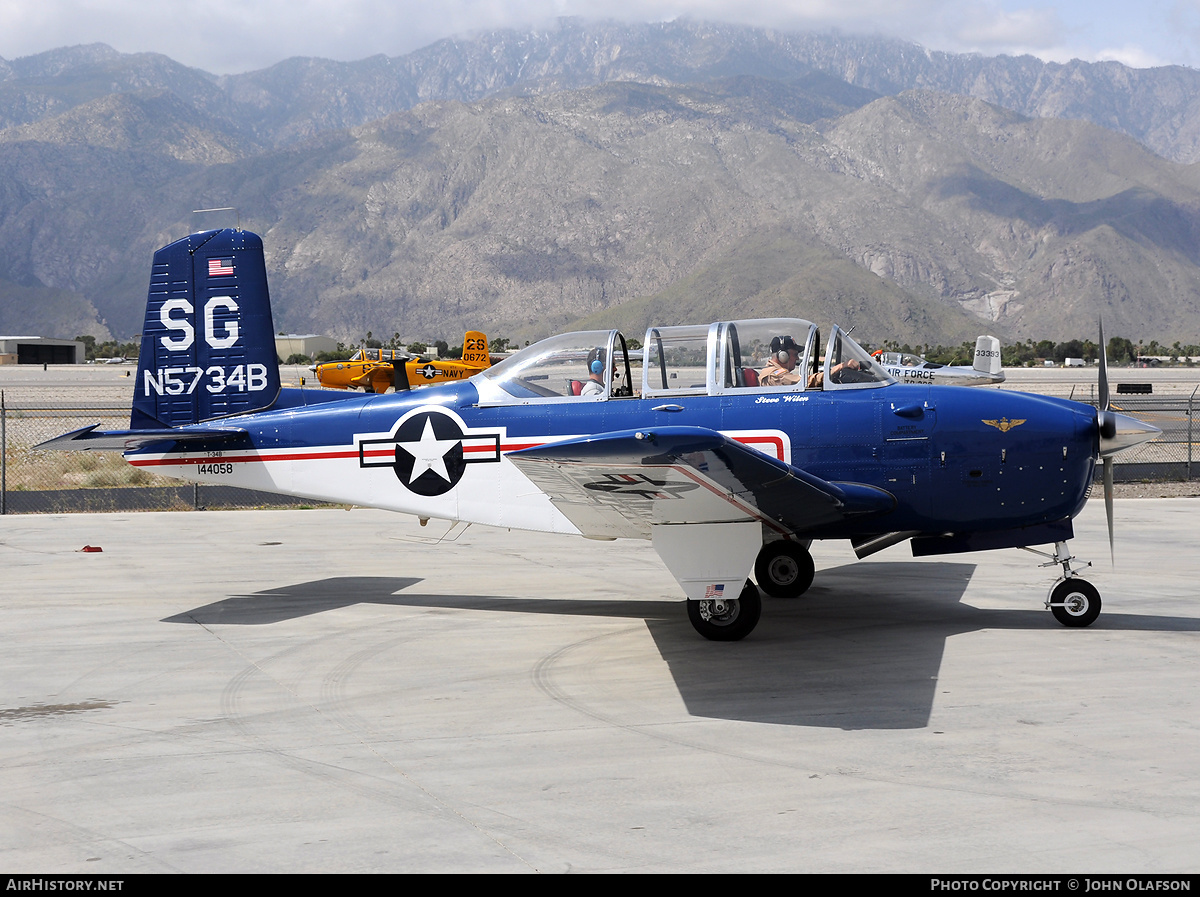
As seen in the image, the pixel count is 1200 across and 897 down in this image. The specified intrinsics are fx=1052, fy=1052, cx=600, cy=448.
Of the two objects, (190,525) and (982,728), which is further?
(190,525)

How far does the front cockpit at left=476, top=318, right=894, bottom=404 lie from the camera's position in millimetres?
8508

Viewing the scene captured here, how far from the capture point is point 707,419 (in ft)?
27.5

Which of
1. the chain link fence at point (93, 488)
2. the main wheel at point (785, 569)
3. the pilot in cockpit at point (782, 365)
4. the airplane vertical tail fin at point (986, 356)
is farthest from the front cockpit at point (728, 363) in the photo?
the airplane vertical tail fin at point (986, 356)

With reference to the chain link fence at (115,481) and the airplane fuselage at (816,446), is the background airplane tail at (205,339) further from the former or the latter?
the chain link fence at (115,481)

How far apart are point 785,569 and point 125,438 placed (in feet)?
19.6

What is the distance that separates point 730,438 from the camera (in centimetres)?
750

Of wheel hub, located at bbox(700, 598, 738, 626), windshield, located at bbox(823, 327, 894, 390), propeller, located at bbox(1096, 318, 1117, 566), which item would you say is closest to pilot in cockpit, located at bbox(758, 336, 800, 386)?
windshield, located at bbox(823, 327, 894, 390)

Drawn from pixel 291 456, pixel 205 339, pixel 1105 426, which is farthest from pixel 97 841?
pixel 1105 426

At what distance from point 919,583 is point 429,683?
17.8 feet

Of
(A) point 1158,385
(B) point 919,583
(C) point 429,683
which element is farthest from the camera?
(A) point 1158,385

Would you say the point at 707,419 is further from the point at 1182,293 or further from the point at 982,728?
the point at 1182,293

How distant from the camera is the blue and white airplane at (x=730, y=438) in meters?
7.64

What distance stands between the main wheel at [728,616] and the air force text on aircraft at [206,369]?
189 inches

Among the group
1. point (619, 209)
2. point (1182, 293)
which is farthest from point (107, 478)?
point (1182, 293)
